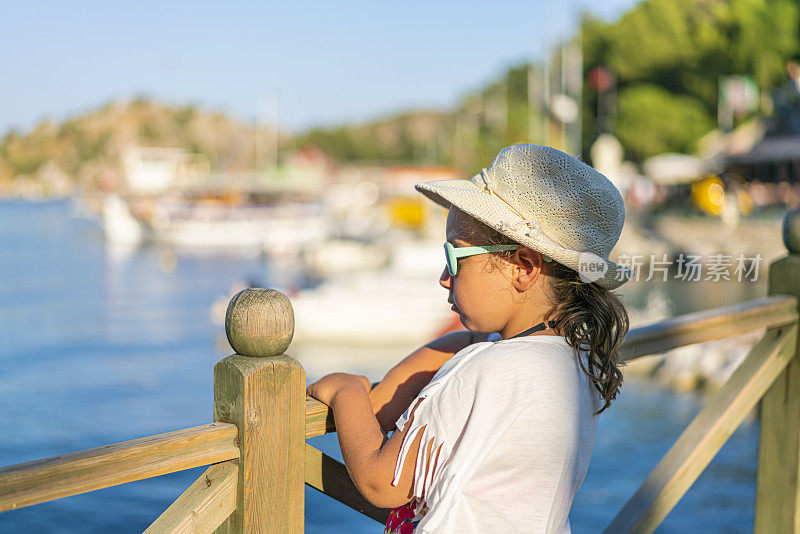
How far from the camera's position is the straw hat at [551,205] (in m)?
1.46

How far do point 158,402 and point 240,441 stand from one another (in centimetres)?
1197

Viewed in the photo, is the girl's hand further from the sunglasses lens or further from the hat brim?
the hat brim

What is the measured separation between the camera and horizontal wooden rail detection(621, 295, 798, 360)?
2217mm

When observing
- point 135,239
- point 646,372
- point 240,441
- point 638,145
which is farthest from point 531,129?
point 240,441

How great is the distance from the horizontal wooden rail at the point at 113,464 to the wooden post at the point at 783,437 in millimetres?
2234

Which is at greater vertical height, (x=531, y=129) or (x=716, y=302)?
(x=531, y=129)

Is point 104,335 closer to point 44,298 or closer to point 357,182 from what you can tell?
point 44,298

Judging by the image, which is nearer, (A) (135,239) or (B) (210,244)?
(B) (210,244)

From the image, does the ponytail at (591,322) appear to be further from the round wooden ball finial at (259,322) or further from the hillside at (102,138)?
the hillside at (102,138)

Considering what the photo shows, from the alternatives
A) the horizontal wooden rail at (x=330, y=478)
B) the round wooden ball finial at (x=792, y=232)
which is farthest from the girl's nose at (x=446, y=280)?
the round wooden ball finial at (x=792, y=232)

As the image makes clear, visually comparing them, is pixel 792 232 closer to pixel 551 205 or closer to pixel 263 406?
pixel 551 205

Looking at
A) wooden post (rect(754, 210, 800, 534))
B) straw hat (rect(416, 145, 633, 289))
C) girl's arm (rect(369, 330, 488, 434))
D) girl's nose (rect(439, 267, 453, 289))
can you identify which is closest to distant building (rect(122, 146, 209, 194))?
wooden post (rect(754, 210, 800, 534))

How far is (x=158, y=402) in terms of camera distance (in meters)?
12.8

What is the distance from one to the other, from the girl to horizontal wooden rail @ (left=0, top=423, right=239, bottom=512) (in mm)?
243
